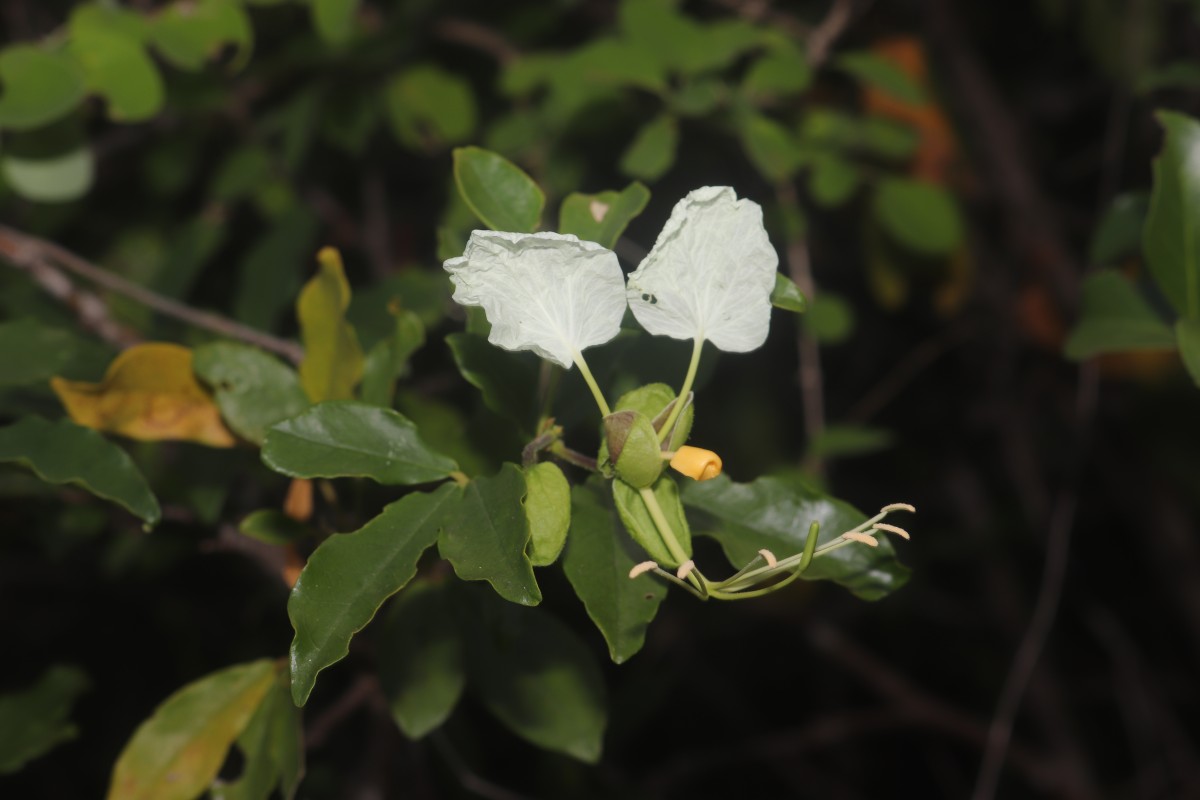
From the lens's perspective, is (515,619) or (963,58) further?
(963,58)

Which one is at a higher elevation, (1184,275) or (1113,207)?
(1184,275)

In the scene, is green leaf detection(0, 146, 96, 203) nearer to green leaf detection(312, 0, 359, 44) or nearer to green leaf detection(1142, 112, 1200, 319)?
green leaf detection(312, 0, 359, 44)

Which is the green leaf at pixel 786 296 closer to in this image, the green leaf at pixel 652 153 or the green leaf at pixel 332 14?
the green leaf at pixel 652 153

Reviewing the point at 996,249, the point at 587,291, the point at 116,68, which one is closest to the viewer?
the point at 587,291

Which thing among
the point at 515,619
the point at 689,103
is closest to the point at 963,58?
the point at 689,103

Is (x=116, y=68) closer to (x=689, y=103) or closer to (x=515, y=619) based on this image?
(x=689, y=103)

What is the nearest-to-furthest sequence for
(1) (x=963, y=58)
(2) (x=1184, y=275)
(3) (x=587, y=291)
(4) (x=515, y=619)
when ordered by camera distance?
(3) (x=587, y=291)
(4) (x=515, y=619)
(2) (x=1184, y=275)
(1) (x=963, y=58)

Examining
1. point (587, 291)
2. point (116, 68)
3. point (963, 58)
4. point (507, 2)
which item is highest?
point (587, 291)
